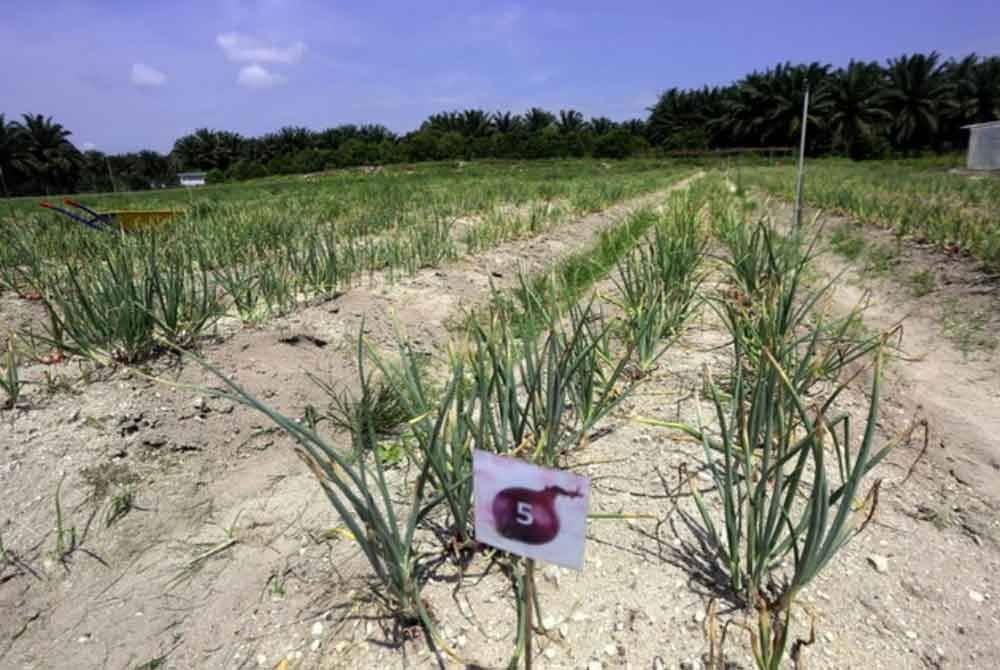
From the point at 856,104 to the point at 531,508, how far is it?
40.4 m

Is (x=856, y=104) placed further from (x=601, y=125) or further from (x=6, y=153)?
(x=6, y=153)

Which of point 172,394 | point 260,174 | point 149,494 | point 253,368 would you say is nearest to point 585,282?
point 253,368

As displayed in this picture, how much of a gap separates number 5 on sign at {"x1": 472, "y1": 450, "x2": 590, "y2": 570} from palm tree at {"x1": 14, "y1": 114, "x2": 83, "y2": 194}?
42126 millimetres

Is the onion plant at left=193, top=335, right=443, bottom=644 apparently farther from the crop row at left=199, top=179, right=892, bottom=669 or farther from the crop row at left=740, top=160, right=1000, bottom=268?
the crop row at left=740, top=160, right=1000, bottom=268

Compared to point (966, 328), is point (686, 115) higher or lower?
higher

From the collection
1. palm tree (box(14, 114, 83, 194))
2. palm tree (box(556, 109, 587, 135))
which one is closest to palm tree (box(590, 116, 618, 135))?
palm tree (box(556, 109, 587, 135))

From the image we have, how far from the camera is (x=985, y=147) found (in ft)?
56.9

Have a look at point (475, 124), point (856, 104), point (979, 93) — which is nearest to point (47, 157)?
A: point (475, 124)

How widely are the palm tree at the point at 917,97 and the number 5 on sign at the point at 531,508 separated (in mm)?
40352

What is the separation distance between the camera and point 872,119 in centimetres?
3262

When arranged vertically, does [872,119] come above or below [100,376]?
above

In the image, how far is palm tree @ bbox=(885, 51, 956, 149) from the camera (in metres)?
30.8

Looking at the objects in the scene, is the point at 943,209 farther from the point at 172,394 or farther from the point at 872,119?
the point at 872,119

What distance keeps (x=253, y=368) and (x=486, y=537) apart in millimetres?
1334
